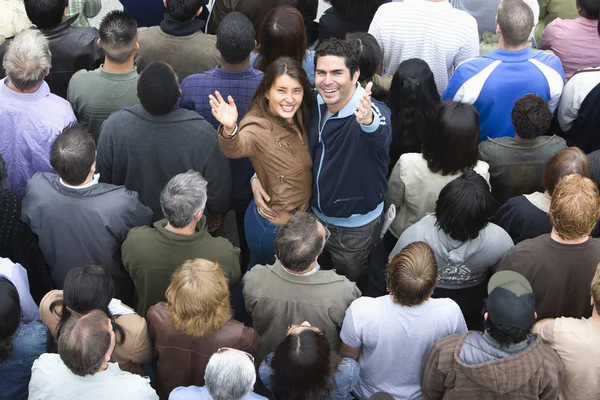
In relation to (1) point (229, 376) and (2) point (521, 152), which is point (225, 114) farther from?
(2) point (521, 152)

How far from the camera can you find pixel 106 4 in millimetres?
7715

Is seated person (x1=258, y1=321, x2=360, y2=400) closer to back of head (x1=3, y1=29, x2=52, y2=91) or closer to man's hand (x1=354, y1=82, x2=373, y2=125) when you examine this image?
man's hand (x1=354, y1=82, x2=373, y2=125)

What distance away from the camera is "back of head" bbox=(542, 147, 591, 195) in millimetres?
3789

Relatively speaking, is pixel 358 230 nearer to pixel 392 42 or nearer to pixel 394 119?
pixel 394 119

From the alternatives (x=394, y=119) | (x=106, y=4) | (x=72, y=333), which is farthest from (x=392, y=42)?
(x=106, y=4)

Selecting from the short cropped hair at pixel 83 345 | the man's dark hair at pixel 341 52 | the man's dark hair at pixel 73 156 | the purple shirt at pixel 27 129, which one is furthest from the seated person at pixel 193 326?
the purple shirt at pixel 27 129

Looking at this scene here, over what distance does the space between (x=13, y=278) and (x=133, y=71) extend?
1.68m

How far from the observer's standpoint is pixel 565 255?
3.51 meters

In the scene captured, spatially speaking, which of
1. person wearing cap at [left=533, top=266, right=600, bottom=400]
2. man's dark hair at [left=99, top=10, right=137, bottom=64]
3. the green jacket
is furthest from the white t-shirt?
man's dark hair at [left=99, top=10, right=137, bottom=64]

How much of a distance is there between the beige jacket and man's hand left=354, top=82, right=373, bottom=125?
1464mm

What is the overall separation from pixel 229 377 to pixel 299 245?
787 mm

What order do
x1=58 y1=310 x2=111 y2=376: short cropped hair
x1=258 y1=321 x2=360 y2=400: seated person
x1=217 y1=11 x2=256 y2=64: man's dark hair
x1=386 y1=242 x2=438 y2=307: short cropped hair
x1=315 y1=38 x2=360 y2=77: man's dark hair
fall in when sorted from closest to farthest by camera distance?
x1=58 y1=310 x2=111 y2=376: short cropped hair, x1=258 y1=321 x2=360 y2=400: seated person, x1=386 y1=242 x2=438 y2=307: short cropped hair, x1=315 y1=38 x2=360 y2=77: man's dark hair, x1=217 y1=11 x2=256 y2=64: man's dark hair

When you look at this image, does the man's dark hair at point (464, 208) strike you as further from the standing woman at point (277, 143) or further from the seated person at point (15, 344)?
the seated person at point (15, 344)

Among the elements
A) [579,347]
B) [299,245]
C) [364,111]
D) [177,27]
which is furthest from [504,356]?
[177,27]
